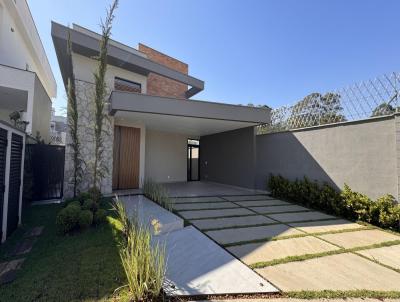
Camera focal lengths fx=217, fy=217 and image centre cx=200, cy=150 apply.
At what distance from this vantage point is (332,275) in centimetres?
320

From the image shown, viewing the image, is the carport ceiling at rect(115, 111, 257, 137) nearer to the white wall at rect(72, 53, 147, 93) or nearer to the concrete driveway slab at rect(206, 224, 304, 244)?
the white wall at rect(72, 53, 147, 93)

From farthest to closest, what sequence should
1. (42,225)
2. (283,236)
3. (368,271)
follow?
(42,225)
(283,236)
(368,271)

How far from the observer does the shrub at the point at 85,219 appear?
4.71 meters

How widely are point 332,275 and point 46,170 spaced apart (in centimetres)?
903

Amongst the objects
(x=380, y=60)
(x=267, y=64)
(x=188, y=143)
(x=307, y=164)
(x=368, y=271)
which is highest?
(x=267, y=64)

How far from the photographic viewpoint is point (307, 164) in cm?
821

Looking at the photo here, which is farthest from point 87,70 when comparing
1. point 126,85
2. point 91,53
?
point 126,85

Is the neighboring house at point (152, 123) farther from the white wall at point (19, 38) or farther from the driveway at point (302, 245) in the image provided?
the driveway at point (302, 245)

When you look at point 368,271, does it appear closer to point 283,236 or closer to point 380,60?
point 283,236

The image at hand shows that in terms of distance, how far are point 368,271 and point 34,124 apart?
11868mm

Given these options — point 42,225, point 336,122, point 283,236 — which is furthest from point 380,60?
point 42,225

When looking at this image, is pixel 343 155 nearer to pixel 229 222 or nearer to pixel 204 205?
pixel 229 222

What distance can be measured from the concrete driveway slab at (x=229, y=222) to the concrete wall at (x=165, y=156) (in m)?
7.76

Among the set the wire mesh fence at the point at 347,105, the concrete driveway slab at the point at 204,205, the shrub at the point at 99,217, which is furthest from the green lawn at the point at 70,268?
the wire mesh fence at the point at 347,105
